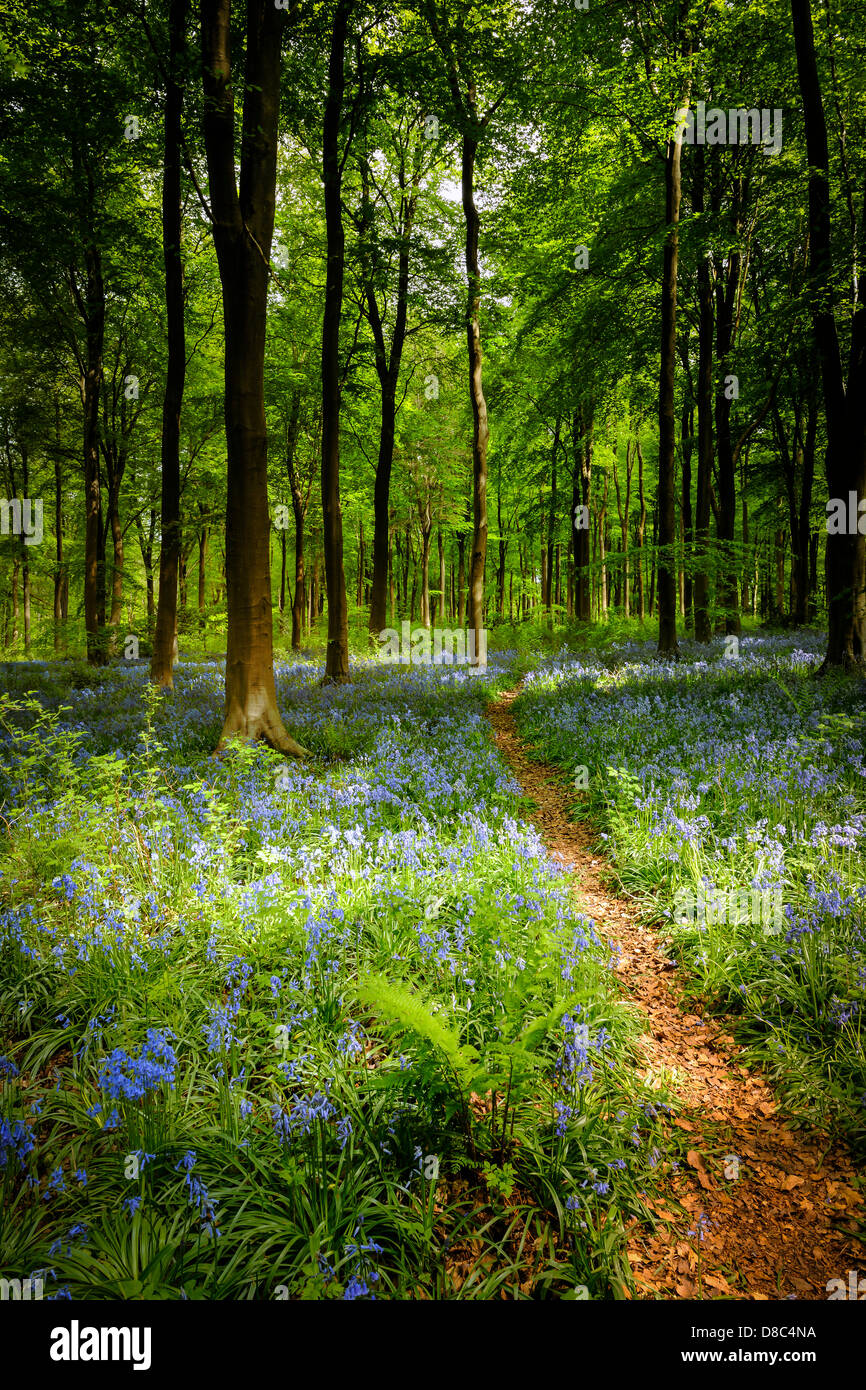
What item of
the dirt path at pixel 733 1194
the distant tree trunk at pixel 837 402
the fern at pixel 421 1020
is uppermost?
the distant tree trunk at pixel 837 402

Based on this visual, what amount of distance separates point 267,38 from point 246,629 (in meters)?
7.50

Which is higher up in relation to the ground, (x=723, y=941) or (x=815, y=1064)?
(x=723, y=941)

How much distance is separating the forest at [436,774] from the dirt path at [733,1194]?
2 cm

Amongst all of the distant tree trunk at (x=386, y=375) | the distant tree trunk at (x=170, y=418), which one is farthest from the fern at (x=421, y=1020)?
the distant tree trunk at (x=386, y=375)

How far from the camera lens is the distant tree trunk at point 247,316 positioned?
6.68m

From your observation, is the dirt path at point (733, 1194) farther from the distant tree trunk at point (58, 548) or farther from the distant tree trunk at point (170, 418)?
the distant tree trunk at point (58, 548)

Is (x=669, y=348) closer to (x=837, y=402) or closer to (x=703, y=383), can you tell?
(x=703, y=383)

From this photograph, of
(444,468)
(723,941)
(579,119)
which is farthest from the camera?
(444,468)

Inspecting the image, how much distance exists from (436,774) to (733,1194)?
4433 mm

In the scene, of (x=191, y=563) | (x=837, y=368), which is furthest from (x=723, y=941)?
(x=191, y=563)

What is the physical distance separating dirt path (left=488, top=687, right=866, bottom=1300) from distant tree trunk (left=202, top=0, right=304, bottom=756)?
17.5 ft

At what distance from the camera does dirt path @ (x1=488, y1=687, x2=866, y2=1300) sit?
2.09m

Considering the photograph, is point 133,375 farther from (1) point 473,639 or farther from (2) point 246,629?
(2) point 246,629

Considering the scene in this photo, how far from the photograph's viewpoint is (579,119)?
512 inches
